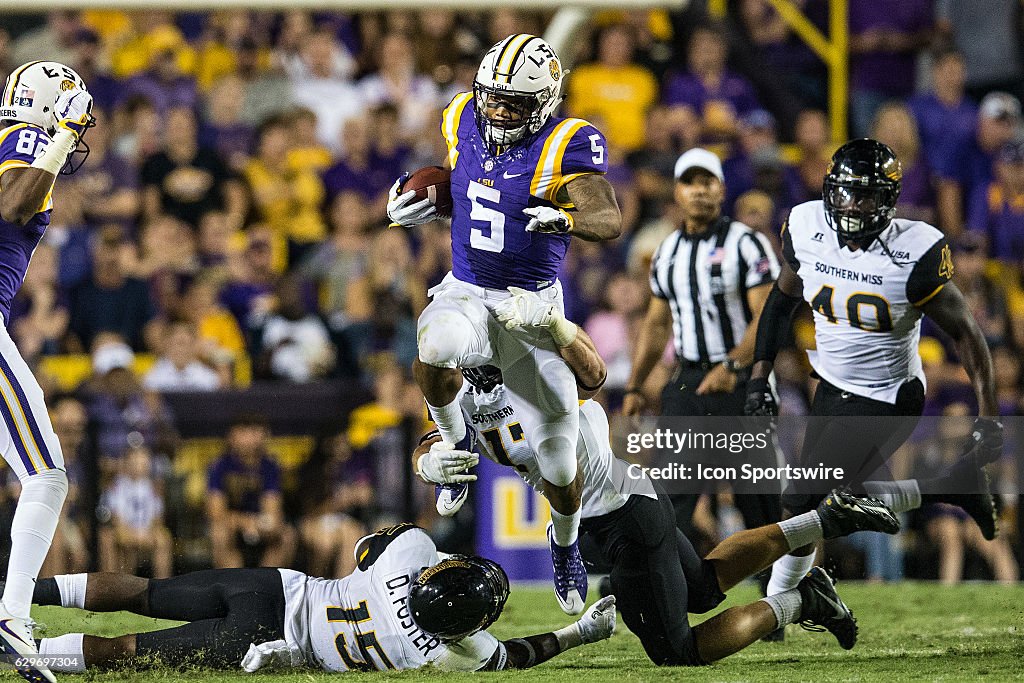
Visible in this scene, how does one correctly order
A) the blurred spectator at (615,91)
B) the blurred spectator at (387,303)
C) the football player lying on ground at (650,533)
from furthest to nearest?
the blurred spectator at (615,91) < the blurred spectator at (387,303) < the football player lying on ground at (650,533)

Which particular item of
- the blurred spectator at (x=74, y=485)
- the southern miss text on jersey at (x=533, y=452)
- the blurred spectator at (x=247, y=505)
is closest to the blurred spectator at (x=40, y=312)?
the blurred spectator at (x=74, y=485)

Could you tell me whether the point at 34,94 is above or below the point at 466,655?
above

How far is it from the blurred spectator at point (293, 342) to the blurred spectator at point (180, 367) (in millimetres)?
300

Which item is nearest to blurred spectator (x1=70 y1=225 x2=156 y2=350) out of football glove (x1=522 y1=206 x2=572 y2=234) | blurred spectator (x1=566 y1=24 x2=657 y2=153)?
blurred spectator (x1=566 y1=24 x2=657 y2=153)

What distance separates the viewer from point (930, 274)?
5980 mm

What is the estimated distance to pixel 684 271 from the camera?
703cm

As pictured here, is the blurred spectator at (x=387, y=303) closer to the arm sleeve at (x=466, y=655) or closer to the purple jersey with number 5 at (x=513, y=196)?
the purple jersey with number 5 at (x=513, y=196)

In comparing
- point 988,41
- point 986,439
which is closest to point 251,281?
point 986,439

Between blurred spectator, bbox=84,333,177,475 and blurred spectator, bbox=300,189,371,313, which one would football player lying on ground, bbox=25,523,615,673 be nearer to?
blurred spectator, bbox=84,333,177,475

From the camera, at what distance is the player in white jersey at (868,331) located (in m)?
6.03

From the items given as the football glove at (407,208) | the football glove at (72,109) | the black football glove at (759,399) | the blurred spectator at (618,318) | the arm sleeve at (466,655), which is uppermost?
the football glove at (72,109)

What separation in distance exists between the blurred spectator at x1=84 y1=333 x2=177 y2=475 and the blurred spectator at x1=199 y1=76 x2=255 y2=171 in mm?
1959

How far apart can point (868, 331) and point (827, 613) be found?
1.21 meters

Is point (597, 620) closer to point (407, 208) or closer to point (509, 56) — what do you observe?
point (407, 208)
